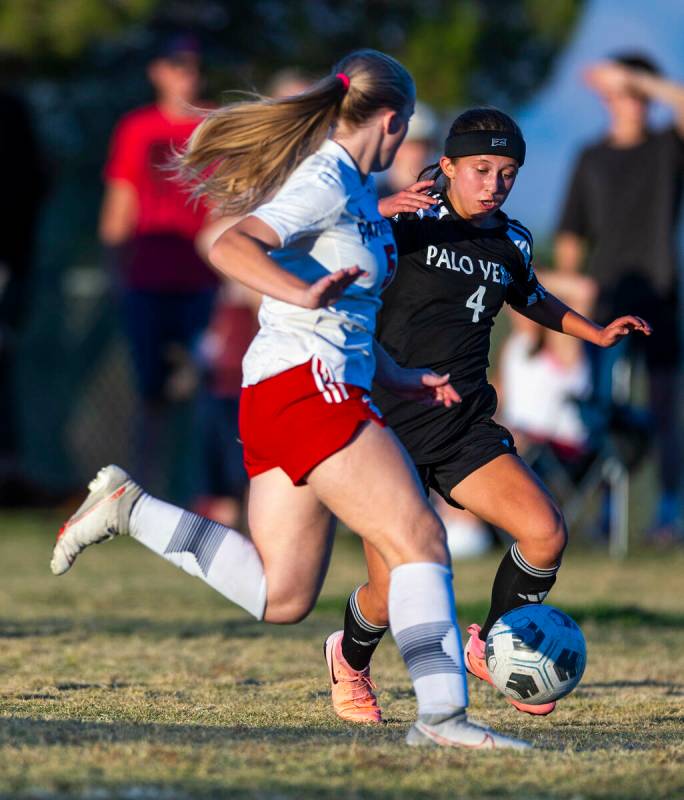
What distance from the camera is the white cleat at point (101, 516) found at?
4.44 metres

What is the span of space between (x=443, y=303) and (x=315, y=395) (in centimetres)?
105

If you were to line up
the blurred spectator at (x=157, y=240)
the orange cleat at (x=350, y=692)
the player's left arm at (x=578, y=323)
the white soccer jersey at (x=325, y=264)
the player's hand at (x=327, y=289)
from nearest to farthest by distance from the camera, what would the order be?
the player's hand at (x=327, y=289) < the white soccer jersey at (x=325, y=264) < the orange cleat at (x=350, y=692) < the player's left arm at (x=578, y=323) < the blurred spectator at (x=157, y=240)

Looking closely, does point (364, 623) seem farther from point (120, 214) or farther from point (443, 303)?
point (120, 214)

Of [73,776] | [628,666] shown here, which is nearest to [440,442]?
[628,666]

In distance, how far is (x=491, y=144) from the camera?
4754mm

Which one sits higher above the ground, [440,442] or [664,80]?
[664,80]

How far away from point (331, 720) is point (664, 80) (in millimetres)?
6131

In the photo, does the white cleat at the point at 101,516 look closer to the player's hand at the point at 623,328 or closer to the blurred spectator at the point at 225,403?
the player's hand at the point at 623,328

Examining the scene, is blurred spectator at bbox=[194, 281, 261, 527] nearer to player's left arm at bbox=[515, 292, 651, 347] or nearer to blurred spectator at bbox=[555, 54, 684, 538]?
blurred spectator at bbox=[555, 54, 684, 538]

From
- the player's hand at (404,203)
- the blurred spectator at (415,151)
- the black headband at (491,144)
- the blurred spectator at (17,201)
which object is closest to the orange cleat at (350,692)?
the player's hand at (404,203)

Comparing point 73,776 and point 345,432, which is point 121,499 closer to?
point 345,432

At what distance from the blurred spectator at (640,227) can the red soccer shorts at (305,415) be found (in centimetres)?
583

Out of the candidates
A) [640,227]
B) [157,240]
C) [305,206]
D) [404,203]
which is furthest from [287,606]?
[640,227]

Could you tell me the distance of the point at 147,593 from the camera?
7910 millimetres
